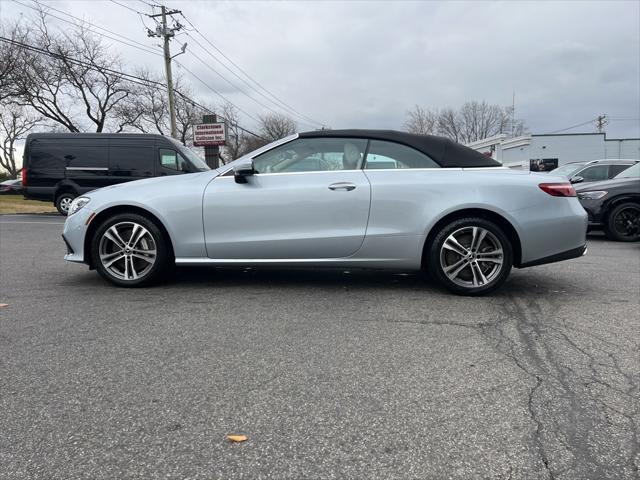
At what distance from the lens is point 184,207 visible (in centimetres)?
454

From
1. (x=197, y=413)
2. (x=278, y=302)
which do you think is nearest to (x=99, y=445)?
(x=197, y=413)

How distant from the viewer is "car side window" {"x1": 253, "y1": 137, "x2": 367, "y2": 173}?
4.62 metres

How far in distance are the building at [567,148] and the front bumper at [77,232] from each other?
120 feet

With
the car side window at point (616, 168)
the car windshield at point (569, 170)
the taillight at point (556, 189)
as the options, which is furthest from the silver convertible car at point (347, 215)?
the car side window at point (616, 168)

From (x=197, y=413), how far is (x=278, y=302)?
6.44 ft

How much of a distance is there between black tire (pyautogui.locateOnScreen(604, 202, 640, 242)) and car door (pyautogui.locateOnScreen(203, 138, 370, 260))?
21.8ft

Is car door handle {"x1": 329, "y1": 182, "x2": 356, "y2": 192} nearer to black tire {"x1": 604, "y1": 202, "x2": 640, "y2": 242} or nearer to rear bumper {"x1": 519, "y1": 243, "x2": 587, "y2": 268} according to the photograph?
rear bumper {"x1": 519, "y1": 243, "x2": 587, "y2": 268}

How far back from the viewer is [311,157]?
15.2 feet

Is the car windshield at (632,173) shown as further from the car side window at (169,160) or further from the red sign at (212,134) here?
the red sign at (212,134)

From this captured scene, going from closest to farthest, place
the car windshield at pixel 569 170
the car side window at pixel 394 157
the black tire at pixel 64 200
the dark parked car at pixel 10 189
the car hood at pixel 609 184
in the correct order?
1. the car side window at pixel 394 157
2. the car hood at pixel 609 184
3. the car windshield at pixel 569 170
4. the black tire at pixel 64 200
5. the dark parked car at pixel 10 189

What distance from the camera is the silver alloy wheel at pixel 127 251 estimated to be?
464 cm

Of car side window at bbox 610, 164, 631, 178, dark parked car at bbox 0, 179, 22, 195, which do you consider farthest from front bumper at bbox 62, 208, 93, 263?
dark parked car at bbox 0, 179, 22, 195

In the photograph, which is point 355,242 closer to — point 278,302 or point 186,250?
point 278,302

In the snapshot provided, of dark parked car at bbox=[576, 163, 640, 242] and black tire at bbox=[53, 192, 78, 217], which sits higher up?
black tire at bbox=[53, 192, 78, 217]
